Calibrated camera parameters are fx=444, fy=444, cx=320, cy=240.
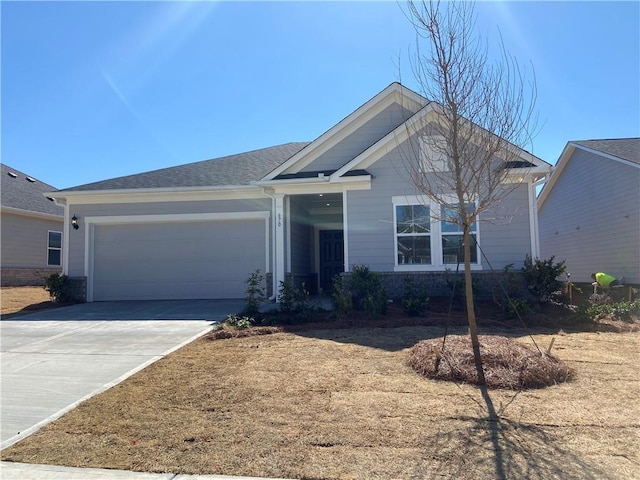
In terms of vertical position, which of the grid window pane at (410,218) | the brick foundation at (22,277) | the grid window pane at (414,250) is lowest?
the brick foundation at (22,277)

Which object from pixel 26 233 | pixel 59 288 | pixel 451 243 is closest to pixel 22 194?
pixel 26 233

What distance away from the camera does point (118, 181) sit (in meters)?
14.3

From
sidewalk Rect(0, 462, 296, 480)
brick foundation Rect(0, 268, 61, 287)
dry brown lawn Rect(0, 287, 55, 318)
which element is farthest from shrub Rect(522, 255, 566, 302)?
brick foundation Rect(0, 268, 61, 287)

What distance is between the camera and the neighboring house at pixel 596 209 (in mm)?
14008

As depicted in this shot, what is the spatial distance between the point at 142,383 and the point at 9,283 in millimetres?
16489

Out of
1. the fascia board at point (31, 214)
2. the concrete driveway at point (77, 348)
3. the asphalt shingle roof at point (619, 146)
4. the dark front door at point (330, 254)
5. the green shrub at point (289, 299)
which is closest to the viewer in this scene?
the concrete driveway at point (77, 348)

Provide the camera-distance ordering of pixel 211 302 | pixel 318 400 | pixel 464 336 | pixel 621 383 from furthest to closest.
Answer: pixel 211 302 < pixel 464 336 < pixel 621 383 < pixel 318 400

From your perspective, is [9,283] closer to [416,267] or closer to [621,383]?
[416,267]

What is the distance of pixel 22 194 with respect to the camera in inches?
795

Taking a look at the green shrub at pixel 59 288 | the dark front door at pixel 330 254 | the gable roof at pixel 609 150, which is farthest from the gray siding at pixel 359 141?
the green shrub at pixel 59 288

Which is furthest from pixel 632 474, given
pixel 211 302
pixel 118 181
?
pixel 118 181

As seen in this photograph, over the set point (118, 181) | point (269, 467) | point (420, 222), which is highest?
point (118, 181)

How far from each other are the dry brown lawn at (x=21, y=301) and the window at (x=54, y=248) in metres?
4.33

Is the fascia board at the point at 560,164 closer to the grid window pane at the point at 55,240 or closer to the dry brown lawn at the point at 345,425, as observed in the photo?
the dry brown lawn at the point at 345,425
